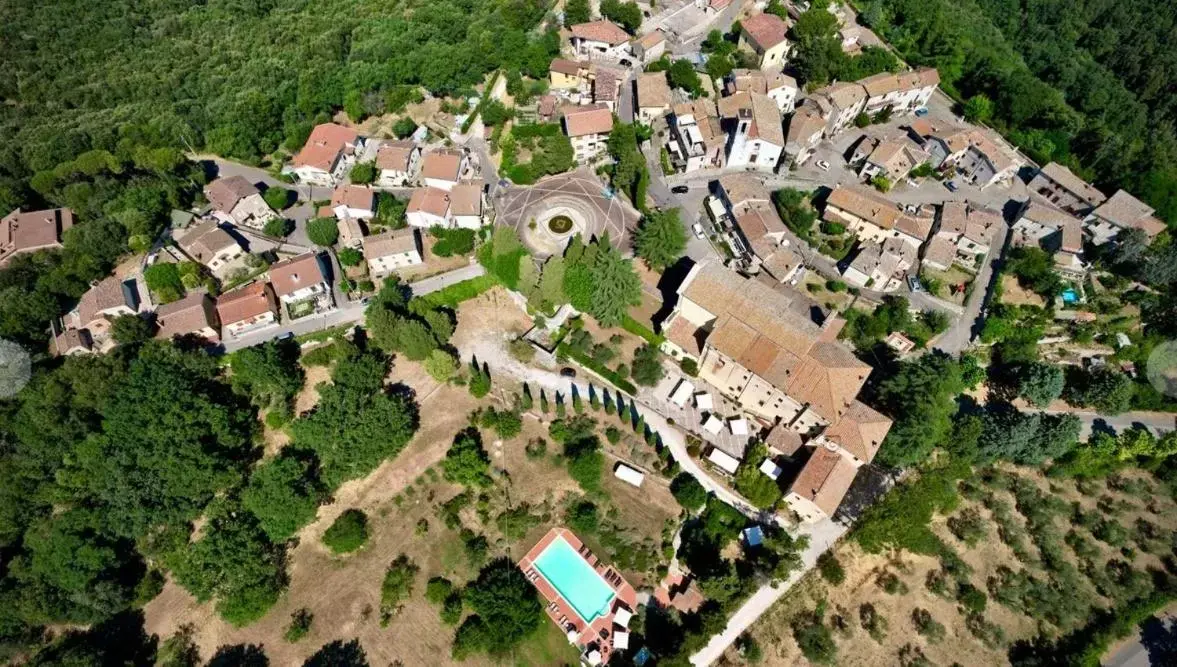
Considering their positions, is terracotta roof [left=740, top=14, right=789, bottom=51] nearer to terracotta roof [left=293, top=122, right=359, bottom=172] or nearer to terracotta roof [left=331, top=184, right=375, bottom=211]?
terracotta roof [left=331, top=184, right=375, bottom=211]

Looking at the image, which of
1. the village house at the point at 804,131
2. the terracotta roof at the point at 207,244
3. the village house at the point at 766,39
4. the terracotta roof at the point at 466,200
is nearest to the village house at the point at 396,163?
the terracotta roof at the point at 466,200

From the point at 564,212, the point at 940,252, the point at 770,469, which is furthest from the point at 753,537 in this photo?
the point at 564,212

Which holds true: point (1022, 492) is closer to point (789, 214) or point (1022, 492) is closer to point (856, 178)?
point (789, 214)

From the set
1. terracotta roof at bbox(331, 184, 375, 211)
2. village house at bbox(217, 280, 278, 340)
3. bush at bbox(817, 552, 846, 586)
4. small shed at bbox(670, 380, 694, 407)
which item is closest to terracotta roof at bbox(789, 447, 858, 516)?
bush at bbox(817, 552, 846, 586)

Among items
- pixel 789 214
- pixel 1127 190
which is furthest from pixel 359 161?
pixel 1127 190

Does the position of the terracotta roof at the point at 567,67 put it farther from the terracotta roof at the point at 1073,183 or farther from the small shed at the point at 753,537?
the small shed at the point at 753,537

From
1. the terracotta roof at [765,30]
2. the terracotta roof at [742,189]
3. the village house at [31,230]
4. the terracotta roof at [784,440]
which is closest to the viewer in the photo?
the terracotta roof at [784,440]
